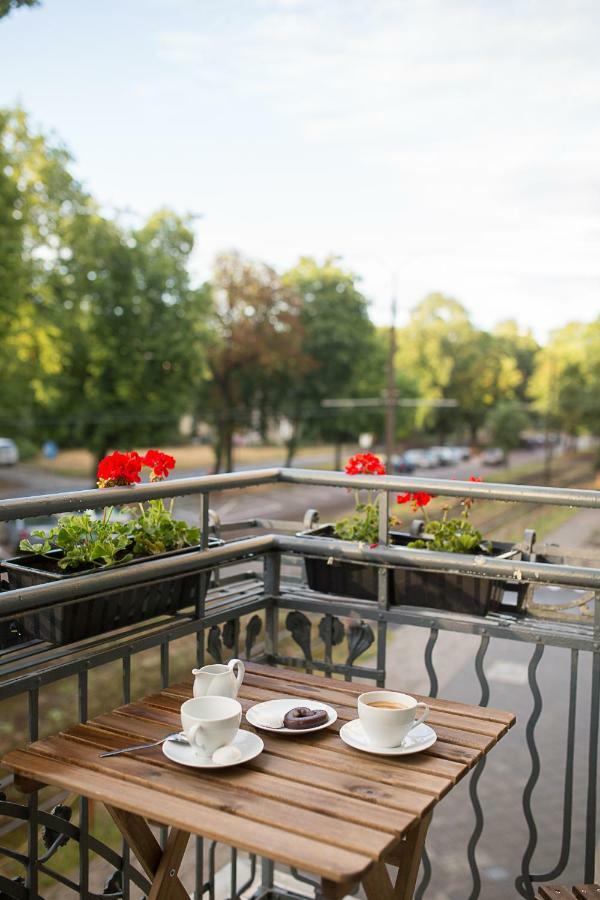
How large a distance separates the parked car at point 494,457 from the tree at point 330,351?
2325 centimetres

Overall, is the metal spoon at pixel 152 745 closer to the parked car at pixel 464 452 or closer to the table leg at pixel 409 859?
the table leg at pixel 409 859

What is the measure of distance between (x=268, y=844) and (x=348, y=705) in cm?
72

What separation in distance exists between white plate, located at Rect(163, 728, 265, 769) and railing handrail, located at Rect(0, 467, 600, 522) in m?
0.65

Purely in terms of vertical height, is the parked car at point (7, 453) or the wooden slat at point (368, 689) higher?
the wooden slat at point (368, 689)

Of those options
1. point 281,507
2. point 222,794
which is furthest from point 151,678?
point 281,507

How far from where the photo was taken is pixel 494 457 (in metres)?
65.9

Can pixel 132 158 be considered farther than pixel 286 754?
Yes

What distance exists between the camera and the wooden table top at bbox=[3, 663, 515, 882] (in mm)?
1541

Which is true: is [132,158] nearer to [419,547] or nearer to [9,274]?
[9,274]

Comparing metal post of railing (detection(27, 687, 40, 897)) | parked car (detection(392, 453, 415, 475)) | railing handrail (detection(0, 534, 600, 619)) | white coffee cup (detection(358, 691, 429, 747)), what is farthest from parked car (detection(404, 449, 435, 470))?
white coffee cup (detection(358, 691, 429, 747))

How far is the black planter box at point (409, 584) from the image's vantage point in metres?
2.87

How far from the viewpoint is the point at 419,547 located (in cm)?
310

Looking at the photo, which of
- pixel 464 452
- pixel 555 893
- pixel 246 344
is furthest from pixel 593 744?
pixel 464 452

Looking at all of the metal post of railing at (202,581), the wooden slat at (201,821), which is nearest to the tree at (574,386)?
the metal post of railing at (202,581)
